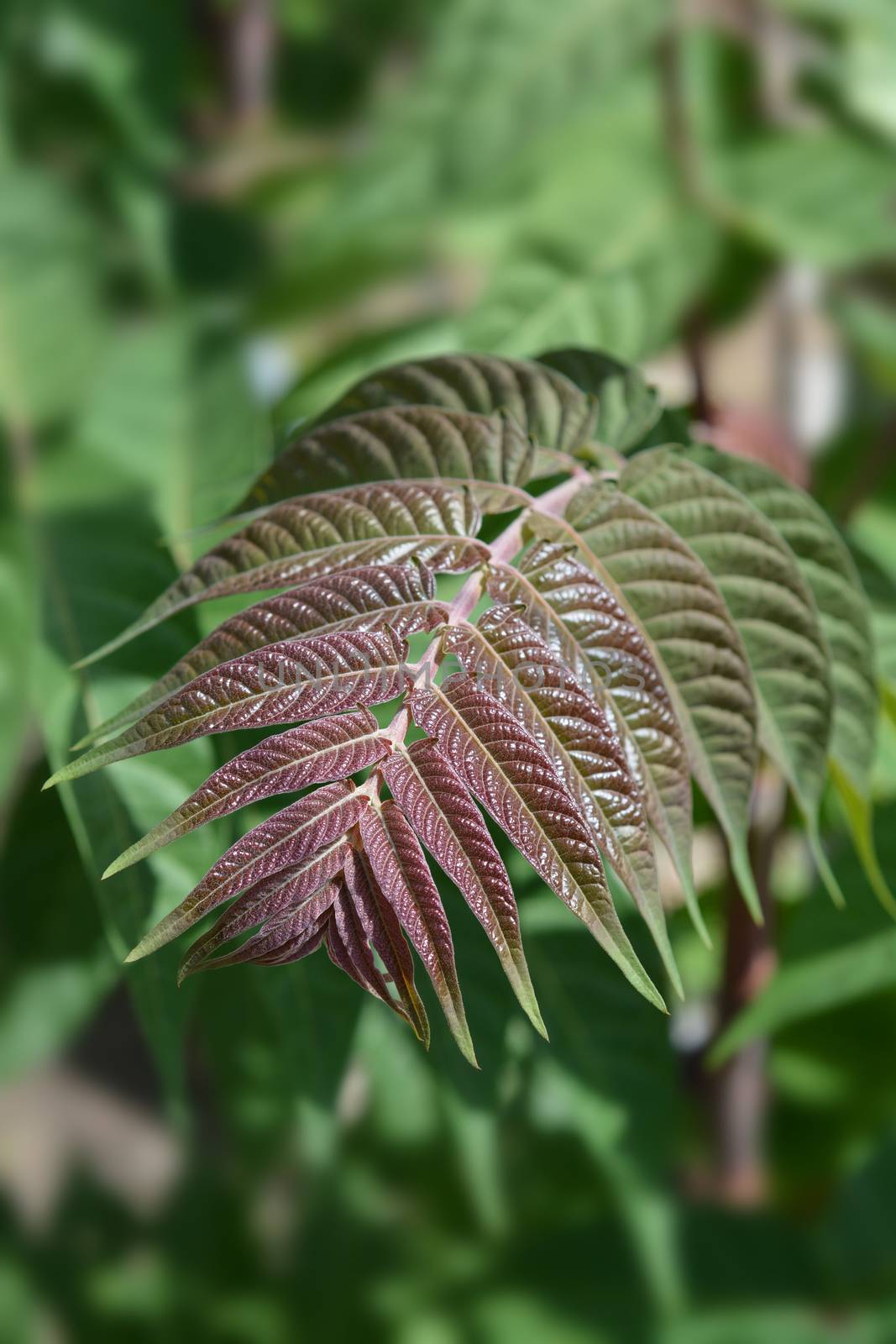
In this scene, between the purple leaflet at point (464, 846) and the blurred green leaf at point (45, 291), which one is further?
the blurred green leaf at point (45, 291)

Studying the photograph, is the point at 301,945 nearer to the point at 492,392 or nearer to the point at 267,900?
the point at 267,900

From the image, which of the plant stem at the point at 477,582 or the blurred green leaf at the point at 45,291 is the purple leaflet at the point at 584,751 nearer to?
the plant stem at the point at 477,582

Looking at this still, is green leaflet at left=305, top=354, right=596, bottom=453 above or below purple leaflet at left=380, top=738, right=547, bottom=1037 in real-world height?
above

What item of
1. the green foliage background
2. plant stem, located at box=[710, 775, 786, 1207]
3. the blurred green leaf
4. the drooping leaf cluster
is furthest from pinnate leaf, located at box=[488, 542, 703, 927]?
the blurred green leaf

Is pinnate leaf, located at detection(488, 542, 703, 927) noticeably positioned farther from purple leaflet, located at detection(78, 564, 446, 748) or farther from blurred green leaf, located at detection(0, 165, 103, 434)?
blurred green leaf, located at detection(0, 165, 103, 434)

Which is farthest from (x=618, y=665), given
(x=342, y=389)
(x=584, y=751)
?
(x=342, y=389)

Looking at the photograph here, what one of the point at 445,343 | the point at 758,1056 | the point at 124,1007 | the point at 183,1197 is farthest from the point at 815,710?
the point at 124,1007

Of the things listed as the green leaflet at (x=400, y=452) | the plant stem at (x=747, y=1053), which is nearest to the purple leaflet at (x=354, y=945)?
the green leaflet at (x=400, y=452)
